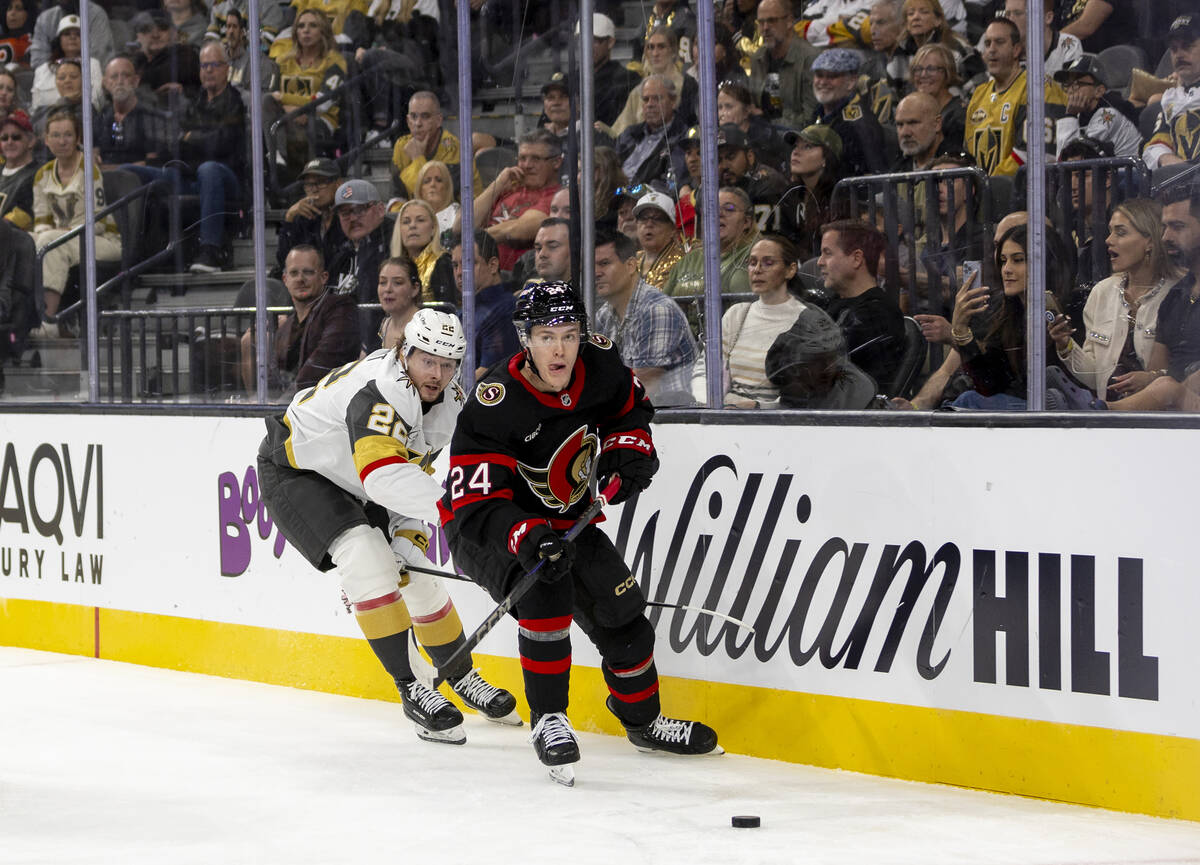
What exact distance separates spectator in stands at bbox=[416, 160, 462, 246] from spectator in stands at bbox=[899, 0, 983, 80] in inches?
60.0

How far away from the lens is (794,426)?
4.18 metres

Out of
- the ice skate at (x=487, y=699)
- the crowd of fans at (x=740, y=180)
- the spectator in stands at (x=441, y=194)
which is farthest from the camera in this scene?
the spectator in stands at (x=441, y=194)

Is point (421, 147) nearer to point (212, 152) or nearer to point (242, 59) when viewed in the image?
point (242, 59)

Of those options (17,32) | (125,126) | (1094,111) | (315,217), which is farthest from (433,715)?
(17,32)

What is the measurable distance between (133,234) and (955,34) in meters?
3.30

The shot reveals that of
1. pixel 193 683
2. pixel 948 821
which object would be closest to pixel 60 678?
pixel 193 683

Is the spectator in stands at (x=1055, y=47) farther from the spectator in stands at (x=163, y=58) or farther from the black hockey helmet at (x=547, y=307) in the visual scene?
the spectator in stands at (x=163, y=58)

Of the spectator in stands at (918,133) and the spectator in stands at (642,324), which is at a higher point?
the spectator in stands at (918,133)

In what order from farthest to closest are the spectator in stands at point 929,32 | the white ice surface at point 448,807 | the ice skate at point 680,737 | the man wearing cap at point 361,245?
Answer: the man wearing cap at point 361,245, the spectator in stands at point 929,32, the ice skate at point 680,737, the white ice surface at point 448,807

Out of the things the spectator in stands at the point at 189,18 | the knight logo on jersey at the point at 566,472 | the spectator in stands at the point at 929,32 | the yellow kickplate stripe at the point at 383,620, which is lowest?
the yellow kickplate stripe at the point at 383,620

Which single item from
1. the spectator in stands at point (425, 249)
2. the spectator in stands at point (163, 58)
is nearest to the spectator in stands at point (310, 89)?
the spectator in stands at point (425, 249)

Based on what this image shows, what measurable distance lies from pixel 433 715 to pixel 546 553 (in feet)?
2.85

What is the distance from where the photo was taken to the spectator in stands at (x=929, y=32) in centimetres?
443

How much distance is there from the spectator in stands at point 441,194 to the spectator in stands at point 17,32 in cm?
247
